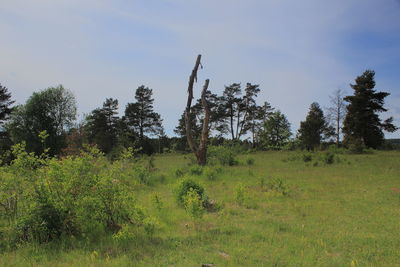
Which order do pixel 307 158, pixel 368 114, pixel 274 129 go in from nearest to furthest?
pixel 307 158 → pixel 368 114 → pixel 274 129

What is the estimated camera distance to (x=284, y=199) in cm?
822

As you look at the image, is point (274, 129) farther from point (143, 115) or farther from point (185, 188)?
point (185, 188)

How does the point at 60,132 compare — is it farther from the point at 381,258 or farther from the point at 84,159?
the point at 381,258

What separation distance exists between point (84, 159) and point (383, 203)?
7.65 m

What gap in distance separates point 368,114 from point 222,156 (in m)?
23.4

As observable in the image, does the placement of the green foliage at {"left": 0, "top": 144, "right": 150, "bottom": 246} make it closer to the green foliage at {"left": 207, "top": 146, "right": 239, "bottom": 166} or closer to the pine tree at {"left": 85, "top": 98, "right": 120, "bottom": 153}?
the green foliage at {"left": 207, "top": 146, "right": 239, "bottom": 166}

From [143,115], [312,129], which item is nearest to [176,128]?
[143,115]

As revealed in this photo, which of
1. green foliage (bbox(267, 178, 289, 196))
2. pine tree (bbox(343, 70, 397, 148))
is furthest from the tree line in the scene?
green foliage (bbox(267, 178, 289, 196))

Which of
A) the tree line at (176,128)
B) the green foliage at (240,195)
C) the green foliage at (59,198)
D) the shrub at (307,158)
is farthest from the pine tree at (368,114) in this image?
the green foliage at (59,198)

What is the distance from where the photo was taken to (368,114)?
32.3 meters

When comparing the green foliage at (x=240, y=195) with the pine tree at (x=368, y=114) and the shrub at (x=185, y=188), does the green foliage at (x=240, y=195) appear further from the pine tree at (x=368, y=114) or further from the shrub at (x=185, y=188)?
the pine tree at (x=368, y=114)

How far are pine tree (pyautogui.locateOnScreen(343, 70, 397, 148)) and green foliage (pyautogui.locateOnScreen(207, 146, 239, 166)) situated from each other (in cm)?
2128

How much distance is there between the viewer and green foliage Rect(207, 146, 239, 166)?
719 inches

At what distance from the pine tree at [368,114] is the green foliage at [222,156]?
21278 mm
